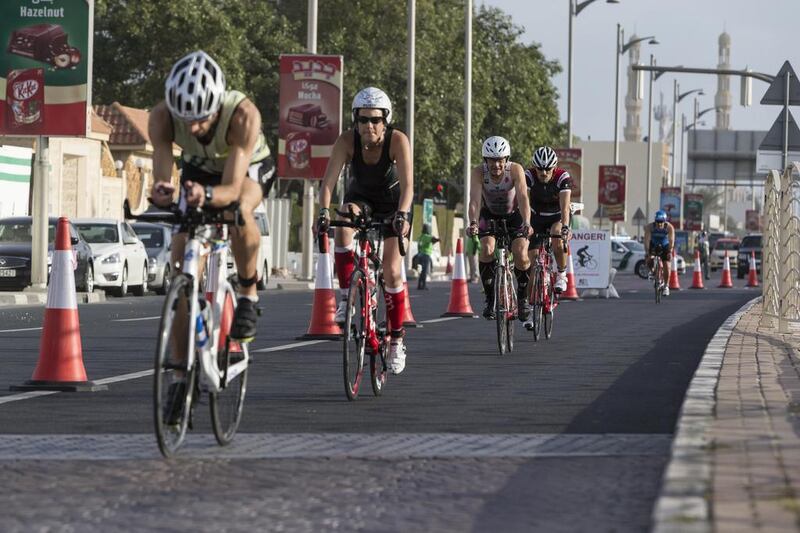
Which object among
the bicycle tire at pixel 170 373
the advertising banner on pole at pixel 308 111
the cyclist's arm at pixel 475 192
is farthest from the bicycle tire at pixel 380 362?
the advertising banner on pole at pixel 308 111

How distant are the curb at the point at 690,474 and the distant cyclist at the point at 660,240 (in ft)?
76.9

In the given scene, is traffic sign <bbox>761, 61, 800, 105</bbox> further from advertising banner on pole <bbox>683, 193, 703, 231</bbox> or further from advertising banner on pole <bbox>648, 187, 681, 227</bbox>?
advertising banner on pole <bbox>683, 193, 703, 231</bbox>

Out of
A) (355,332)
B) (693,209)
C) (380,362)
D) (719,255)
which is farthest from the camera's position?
(693,209)

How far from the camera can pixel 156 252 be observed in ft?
117

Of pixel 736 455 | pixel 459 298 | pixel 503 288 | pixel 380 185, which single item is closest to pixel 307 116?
pixel 459 298

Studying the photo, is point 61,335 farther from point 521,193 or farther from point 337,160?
point 521,193

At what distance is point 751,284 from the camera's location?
51.0 meters

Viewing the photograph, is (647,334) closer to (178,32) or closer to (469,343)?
(469,343)

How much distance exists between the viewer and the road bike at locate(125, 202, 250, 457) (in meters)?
7.80

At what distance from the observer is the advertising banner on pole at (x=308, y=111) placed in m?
39.2

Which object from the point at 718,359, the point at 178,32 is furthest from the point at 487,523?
the point at 178,32

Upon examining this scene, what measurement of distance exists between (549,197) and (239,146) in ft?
33.8

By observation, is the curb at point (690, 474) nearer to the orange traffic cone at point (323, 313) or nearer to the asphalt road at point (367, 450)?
the asphalt road at point (367, 450)

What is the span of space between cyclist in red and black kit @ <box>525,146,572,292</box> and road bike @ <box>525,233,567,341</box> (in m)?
0.12
